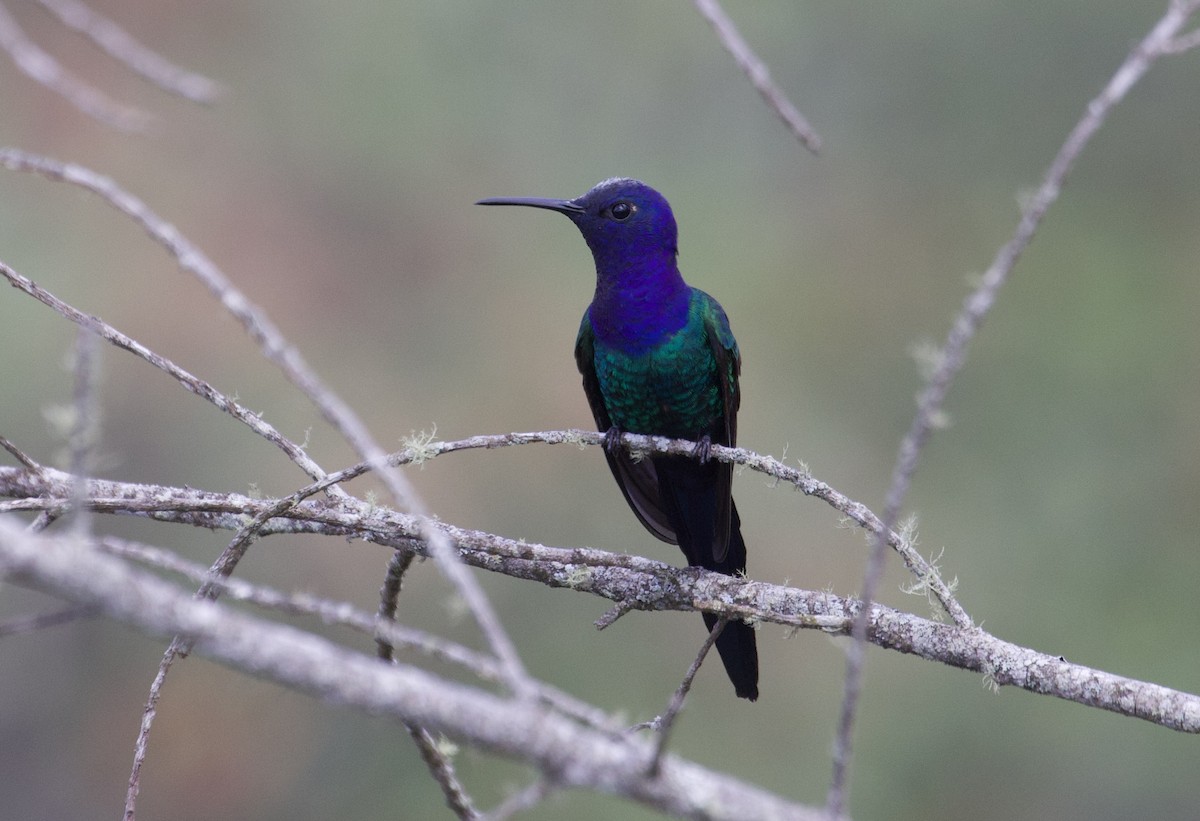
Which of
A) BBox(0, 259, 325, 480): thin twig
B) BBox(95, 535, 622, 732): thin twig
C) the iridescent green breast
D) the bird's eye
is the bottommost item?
BBox(95, 535, 622, 732): thin twig

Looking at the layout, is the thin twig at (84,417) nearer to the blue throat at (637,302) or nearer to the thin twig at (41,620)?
the thin twig at (41,620)

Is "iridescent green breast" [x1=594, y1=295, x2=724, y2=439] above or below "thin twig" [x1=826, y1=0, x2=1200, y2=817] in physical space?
above

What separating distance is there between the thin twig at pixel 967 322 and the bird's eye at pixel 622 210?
8.84 feet

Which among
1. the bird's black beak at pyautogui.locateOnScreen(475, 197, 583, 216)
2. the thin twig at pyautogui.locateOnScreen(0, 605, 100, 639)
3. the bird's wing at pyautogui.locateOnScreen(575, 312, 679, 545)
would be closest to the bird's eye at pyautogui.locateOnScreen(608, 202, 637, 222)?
the bird's black beak at pyautogui.locateOnScreen(475, 197, 583, 216)

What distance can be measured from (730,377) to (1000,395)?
6.00 m

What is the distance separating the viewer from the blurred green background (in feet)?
25.3

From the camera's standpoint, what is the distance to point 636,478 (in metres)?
3.99

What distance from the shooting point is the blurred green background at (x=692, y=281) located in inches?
304

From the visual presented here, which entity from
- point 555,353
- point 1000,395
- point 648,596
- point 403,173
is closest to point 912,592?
point 648,596

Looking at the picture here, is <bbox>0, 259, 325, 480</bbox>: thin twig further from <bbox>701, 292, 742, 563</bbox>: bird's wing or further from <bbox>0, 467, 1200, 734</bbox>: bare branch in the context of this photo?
<bbox>701, 292, 742, 563</bbox>: bird's wing

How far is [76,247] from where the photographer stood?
28.8 feet

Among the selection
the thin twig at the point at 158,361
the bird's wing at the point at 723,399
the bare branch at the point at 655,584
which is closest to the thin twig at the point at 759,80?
the bare branch at the point at 655,584

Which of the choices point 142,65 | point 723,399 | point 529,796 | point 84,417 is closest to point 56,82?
point 142,65

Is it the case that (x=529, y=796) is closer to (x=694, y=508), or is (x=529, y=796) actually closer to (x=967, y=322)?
(x=967, y=322)
